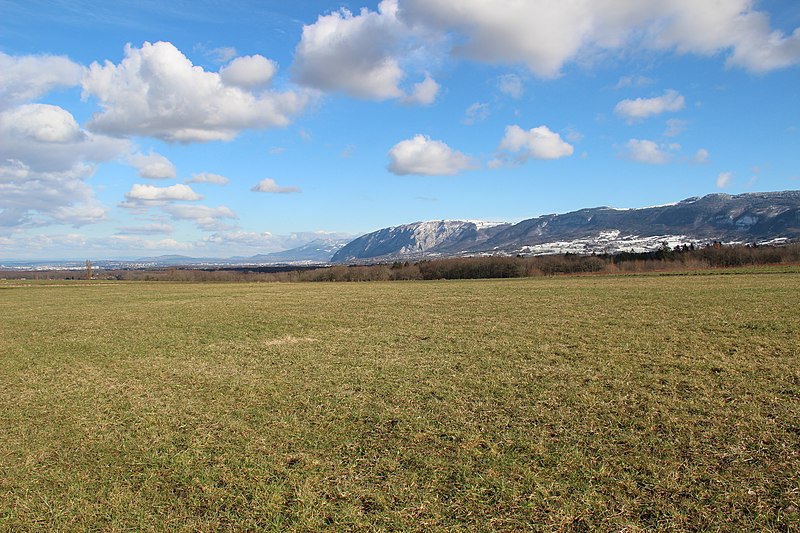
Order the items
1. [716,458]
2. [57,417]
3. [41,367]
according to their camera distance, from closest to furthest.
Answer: [716,458], [57,417], [41,367]

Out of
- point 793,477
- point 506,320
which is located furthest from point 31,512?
point 506,320

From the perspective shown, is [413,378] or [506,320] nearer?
[413,378]

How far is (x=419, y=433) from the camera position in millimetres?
7328

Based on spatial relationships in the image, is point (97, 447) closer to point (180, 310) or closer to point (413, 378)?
point (413, 378)

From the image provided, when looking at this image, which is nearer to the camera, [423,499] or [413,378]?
[423,499]

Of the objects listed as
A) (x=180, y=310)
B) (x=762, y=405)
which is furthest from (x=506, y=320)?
(x=180, y=310)

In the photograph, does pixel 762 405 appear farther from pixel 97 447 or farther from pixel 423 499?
pixel 97 447

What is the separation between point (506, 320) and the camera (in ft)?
62.6

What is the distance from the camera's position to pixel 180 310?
28.3 m

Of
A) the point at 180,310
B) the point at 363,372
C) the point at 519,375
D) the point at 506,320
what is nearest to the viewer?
the point at 519,375

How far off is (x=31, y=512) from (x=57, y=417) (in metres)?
4.01

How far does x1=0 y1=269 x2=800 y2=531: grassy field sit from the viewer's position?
204 inches

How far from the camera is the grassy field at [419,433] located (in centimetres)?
518

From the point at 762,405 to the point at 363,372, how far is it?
7557 mm
